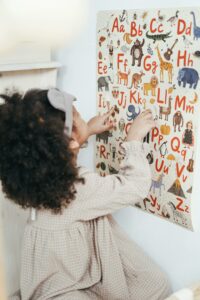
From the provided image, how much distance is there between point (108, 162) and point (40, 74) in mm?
299

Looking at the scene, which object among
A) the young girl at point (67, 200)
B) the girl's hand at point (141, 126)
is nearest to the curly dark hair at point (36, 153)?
the young girl at point (67, 200)

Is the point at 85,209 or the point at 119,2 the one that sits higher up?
the point at 119,2

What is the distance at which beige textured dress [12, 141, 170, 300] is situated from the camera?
85 cm

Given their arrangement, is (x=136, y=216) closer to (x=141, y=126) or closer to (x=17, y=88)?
(x=141, y=126)

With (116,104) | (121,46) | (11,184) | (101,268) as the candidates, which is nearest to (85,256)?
(101,268)

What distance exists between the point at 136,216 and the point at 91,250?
180mm

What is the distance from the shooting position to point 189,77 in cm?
83

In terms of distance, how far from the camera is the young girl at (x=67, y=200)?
79 centimetres

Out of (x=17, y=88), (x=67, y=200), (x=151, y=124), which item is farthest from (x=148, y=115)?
(x=17, y=88)

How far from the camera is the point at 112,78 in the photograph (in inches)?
39.7

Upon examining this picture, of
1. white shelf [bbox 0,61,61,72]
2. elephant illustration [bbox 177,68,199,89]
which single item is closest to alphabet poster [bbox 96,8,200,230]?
elephant illustration [bbox 177,68,199,89]

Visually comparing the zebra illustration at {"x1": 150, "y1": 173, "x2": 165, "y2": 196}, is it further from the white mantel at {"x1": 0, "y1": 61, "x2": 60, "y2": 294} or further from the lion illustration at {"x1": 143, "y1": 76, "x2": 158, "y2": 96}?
the white mantel at {"x1": 0, "y1": 61, "x2": 60, "y2": 294}

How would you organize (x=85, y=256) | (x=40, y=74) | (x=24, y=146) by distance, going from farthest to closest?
(x=40, y=74) → (x=85, y=256) → (x=24, y=146)

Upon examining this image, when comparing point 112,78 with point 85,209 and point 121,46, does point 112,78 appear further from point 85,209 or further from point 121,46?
point 85,209
